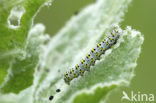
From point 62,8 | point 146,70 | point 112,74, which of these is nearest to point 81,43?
point 112,74

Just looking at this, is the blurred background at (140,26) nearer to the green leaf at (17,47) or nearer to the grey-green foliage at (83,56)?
the grey-green foliage at (83,56)

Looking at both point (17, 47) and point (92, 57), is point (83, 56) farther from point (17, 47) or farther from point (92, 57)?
point (17, 47)

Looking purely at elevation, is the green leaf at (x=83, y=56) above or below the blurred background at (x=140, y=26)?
below

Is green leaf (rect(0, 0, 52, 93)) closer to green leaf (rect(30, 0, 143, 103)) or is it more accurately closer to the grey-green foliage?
the grey-green foliage

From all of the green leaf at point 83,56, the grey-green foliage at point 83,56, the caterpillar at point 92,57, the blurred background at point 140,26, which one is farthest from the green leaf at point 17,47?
the blurred background at point 140,26

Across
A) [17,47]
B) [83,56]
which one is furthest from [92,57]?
[17,47]

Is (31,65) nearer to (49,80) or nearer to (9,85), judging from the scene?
(9,85)
